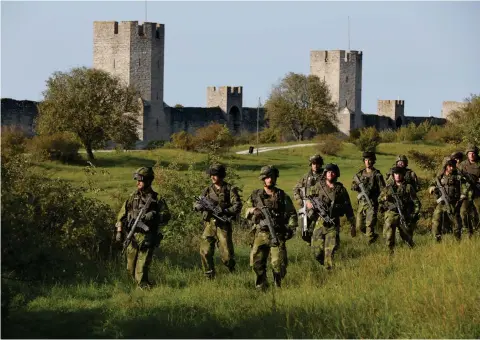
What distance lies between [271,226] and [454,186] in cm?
667

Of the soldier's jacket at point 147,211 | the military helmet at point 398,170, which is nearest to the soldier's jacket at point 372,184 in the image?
the military helmet at point 398,170

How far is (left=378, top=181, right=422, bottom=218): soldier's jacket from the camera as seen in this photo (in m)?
20.5

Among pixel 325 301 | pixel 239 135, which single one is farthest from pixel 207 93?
pixel 325 301

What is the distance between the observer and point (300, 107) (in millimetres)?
93562

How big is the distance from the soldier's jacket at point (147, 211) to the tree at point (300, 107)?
7440 centimetres

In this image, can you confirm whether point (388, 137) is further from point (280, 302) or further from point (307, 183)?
point (280, 302)

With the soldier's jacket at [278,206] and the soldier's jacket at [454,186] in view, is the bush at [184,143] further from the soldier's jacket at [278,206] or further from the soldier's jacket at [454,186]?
the soldier's jacket at [278,206]

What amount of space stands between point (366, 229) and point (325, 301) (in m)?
8.00

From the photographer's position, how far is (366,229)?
22719 millimetres

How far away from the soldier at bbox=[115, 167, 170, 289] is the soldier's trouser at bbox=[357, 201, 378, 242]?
6.14 metres

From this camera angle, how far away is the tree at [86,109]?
60.2 metres

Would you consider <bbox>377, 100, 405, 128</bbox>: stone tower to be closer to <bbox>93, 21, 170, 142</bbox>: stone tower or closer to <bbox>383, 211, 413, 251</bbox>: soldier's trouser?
<bbox>93, 21, 170, 142</bbox>: stone tower

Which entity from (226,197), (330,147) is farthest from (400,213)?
(330,147)

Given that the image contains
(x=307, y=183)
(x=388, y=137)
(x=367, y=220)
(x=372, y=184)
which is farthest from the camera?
(x=388, y=137)
